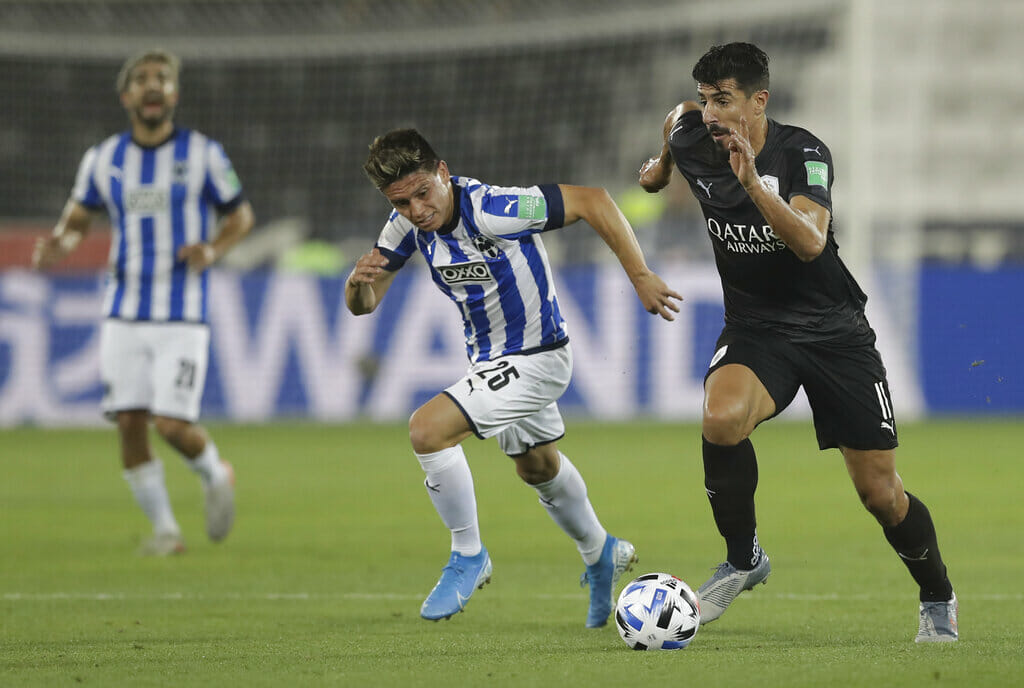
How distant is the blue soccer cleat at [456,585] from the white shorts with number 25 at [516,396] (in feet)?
1.49

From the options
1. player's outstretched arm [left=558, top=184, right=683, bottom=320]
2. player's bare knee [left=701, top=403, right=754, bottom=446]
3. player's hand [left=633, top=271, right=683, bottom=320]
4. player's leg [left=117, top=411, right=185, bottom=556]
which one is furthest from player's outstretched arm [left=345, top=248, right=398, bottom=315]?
player's leg [left=117, top=411, right=185, bottom=556]

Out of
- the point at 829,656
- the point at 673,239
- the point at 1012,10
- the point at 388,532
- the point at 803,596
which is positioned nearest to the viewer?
the point at 829,656

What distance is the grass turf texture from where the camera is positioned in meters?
4.93

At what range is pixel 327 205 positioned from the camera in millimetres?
24125

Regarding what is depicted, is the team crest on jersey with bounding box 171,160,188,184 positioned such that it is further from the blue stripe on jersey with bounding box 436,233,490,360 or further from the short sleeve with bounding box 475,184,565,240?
the short sleeve with bounding box 475,184,565,240

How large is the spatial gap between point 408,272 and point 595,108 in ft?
21.7

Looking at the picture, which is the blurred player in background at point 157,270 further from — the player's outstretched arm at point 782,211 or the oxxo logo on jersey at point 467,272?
the player's outstretched arm at point 782,211

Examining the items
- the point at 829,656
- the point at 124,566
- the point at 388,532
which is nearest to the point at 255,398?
the point at 388,532

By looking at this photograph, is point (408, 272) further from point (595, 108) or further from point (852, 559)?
point (852, 559)

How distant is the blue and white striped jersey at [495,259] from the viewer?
19.2ft

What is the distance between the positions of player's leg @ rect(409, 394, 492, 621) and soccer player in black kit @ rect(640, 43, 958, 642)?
0.82 m

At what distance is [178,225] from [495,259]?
3400 mm

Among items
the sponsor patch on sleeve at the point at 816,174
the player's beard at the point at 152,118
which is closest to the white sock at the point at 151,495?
the player's beard at the point at 152,118

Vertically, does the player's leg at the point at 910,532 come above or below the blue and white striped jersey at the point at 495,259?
below
